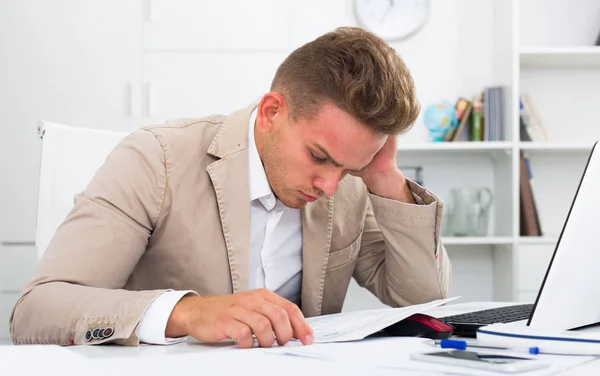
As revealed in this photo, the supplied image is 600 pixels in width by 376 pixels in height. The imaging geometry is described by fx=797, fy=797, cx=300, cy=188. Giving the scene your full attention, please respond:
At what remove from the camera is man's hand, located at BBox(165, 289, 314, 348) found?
3.23ft

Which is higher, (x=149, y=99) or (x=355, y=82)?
(x=149, y=99)

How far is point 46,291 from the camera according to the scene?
118 cm

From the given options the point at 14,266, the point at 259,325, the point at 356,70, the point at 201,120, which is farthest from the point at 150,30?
the point at 259,325

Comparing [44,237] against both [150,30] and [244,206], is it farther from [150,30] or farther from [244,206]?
[150,30]

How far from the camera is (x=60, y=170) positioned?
5.65ft

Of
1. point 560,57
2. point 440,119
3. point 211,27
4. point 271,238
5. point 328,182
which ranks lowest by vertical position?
point 271,238

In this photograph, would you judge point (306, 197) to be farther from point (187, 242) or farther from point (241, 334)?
point (241, 334)

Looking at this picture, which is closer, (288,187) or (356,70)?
(356,70)

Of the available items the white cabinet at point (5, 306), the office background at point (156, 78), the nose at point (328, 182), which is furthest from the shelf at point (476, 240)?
the nose at point (328, 182)

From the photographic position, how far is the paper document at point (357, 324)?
3.41 feet

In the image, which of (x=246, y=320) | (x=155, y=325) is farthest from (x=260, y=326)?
(x=155, y=325)

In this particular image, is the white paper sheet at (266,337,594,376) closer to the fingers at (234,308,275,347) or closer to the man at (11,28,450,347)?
the fingers at (234,308,275,347)

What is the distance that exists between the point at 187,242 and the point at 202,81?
2.02 metres

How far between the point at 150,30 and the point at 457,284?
175 cm
